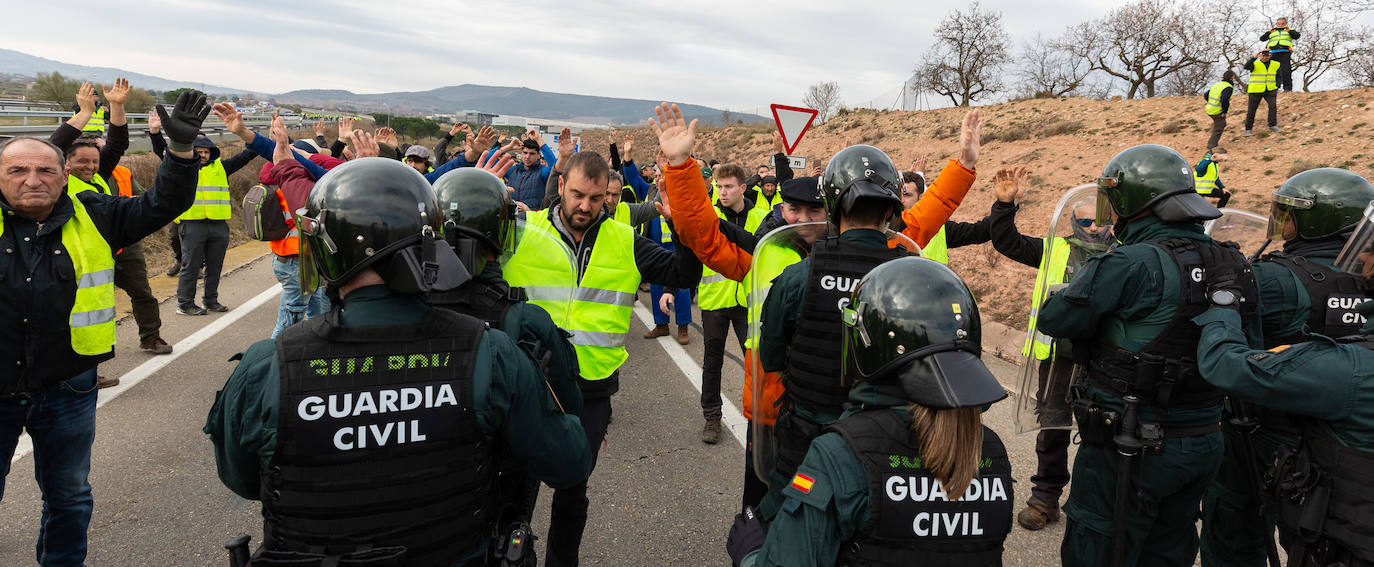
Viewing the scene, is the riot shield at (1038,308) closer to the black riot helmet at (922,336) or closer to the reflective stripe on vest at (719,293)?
the black riot helmet at (922,336)

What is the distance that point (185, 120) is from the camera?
325 cm

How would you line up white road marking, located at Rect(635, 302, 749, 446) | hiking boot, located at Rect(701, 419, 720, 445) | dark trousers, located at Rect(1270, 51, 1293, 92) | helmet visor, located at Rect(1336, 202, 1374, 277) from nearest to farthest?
helmet visor, located at Rect(1336, 202, 1374, 277) → hiking boot, located at Rect(701, 419, 720, 445) → white road marking, located at Rect(635, 302, 749, 446) → dark trousers, located at Rect(1270, 51, 1293, 92)

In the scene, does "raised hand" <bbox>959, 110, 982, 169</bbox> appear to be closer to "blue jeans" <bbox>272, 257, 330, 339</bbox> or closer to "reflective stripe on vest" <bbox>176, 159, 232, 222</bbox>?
"blue jeans" <bbox>272, 257, 330, 339</bbox>

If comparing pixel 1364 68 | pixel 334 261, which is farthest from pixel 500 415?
pixel 1364 68

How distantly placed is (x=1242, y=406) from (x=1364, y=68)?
108ft

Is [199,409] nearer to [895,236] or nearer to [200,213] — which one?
[200,213]

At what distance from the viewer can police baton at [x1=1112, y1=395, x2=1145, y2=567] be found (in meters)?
2.84

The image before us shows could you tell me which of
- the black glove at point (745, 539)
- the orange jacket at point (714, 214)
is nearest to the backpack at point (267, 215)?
the orange jacket at point (714, 214)

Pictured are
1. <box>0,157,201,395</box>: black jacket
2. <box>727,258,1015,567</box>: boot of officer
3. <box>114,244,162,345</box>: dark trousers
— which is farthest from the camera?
<box>114,244,162,345</box>: dark trousers

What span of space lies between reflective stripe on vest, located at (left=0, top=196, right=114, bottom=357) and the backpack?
2699mm

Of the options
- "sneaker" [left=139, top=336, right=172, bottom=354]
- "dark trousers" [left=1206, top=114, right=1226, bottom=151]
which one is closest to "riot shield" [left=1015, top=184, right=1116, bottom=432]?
"sneaker" [left=139, top=336, right=172, bottom=354]

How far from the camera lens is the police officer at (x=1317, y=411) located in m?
2.23

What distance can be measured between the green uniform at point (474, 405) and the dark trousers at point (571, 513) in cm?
110

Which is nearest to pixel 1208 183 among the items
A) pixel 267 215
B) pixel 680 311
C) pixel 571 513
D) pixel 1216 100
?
pixel 680 311
